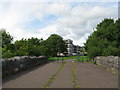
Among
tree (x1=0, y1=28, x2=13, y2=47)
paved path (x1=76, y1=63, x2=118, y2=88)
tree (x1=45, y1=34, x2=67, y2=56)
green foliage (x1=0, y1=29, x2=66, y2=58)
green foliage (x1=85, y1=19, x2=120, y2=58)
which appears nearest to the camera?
paved path (x1=76, y1=63, x2=118, y2=88)

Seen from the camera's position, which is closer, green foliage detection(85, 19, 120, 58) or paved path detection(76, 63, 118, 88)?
paved path detection(76, 63, 118, 88)

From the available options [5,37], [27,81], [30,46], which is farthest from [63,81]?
[5,37]

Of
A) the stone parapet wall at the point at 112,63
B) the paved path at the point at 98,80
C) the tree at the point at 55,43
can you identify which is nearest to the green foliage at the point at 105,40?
the stone parapet wall at the point at 112,63

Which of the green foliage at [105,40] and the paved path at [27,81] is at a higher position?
the green foliage at [105,40]

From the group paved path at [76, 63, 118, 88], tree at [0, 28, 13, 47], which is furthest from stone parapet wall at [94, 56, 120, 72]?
tree at [0, 28, 13, 47]

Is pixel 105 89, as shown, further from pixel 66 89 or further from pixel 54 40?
pixel 54 40

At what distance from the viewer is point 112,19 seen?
4522cm

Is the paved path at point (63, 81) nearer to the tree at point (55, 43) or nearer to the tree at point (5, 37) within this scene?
the tree at point (5, 37)

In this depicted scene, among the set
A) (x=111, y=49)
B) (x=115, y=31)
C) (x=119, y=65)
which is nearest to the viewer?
(x=119, y=65)

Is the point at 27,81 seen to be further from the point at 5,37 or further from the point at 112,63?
the point at 5,37

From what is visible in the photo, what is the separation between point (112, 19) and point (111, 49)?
17150 mm

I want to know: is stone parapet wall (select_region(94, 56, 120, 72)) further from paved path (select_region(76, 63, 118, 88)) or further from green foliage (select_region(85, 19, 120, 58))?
green foliage (select_region(85, 19, 120, 58))

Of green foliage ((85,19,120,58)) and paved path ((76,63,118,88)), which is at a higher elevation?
green foliage ((85,19,120,58))

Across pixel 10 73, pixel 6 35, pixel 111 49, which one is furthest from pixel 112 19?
pixel 10 73
